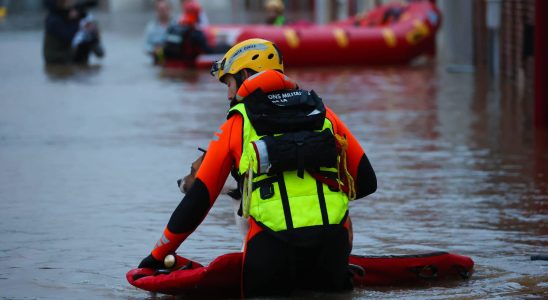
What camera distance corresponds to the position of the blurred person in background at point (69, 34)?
23281mm

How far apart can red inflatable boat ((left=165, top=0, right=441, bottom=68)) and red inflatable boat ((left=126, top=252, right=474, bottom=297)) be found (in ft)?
48.8

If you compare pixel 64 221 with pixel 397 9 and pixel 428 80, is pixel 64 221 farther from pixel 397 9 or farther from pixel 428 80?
pixel 397 9

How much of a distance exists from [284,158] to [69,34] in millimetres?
18254

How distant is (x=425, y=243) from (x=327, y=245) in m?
1.89

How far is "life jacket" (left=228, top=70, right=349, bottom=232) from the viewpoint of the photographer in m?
5.74

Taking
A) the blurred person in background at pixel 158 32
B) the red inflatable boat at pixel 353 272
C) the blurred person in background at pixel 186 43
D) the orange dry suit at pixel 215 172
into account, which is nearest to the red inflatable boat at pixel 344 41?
the blurred person in background at pixel 186 43

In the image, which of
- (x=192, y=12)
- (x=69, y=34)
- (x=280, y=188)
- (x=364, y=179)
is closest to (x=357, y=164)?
(x=364, y=179)

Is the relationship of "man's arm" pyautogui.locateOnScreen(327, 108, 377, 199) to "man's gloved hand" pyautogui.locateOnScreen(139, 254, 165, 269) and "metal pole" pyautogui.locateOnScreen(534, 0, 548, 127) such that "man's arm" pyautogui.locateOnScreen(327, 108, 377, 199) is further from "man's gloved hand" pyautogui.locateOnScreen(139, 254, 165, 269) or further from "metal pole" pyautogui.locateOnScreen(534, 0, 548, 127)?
"metal pole" pyautogui.locateOnScreen(534, 0, 548, 127)

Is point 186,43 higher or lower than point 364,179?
lower

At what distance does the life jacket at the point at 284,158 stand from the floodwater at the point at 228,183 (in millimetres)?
392

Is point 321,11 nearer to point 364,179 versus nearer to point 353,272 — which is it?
point 353,272

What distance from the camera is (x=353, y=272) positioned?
20.8 ft

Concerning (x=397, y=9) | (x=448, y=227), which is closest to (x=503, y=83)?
(x=397, y=9)

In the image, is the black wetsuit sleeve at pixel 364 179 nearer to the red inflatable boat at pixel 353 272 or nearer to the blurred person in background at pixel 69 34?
the red inflatable boat at pixel 353 272
